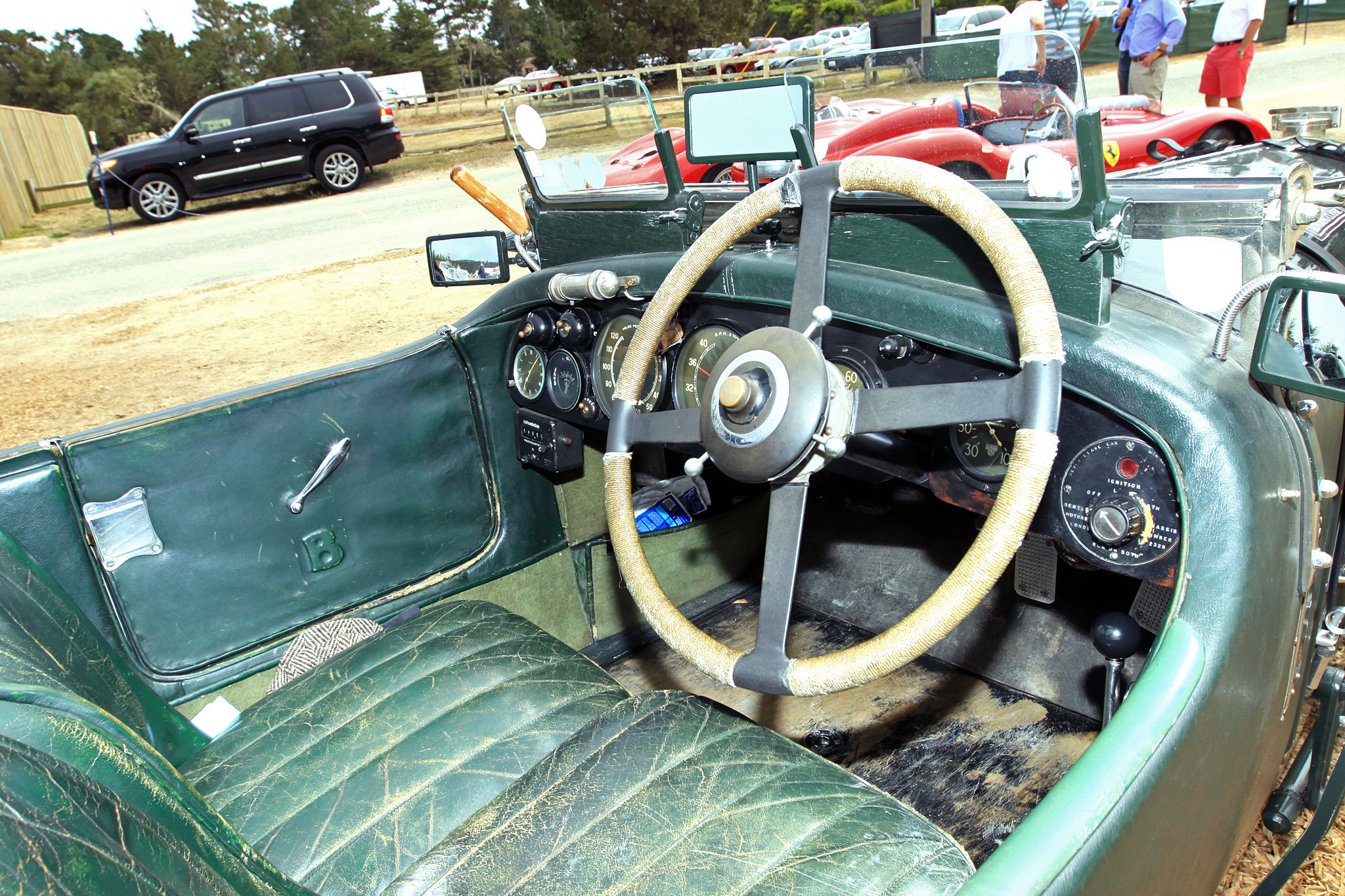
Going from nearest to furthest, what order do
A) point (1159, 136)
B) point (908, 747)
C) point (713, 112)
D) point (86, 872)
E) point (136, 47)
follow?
point (86, 872)
point (713, 112)
point (908, 747)
point (1159, 136)
point (136, 47)

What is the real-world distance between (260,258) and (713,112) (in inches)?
375

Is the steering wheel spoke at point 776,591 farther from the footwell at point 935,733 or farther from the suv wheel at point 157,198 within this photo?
the suv wheel at point 157,198

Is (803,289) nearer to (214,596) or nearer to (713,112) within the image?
(713,112)

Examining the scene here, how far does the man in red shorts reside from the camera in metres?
7.79

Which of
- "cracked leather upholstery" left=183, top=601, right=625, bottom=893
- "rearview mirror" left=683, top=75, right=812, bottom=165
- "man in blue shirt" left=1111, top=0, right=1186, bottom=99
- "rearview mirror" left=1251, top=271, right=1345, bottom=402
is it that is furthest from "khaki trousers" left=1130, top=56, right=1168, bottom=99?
"cracked leather upholstery" left=183, top=601, right=625, bottom=893

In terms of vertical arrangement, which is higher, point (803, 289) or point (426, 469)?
point (803, 289)

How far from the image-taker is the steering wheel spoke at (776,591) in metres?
1.39

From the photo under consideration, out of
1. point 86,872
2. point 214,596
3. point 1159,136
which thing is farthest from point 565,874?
point 1159,136

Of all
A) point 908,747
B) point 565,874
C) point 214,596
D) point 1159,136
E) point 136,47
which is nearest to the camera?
point 565,874

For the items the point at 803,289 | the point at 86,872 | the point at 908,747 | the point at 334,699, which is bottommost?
the point at 908,747

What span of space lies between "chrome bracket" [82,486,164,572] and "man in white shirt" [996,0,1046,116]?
218cm

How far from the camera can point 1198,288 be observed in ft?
4.83

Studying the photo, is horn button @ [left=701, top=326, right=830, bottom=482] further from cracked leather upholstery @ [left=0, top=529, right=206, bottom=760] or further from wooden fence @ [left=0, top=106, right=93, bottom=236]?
wooden fence @ [left=0, top=106, right=93, bottom=236]

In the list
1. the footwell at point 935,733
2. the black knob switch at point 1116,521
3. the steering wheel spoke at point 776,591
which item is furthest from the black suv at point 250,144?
the black knob switch at point 1116,521
